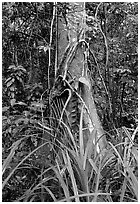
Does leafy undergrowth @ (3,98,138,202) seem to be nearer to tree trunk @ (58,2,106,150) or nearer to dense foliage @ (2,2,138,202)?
dense foliage @ (2,2,138,202)

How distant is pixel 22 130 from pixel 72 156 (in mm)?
420

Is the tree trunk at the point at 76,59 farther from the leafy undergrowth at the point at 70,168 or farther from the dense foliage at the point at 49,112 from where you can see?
the leafy undergrowth at the point at 70,168

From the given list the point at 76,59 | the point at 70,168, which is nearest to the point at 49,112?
the point at 76,59

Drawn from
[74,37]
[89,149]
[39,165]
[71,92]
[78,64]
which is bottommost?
[39,165]

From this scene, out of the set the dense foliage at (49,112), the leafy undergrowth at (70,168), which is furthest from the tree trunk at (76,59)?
the leafy undergrowth at (70,168)

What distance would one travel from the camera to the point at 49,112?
1.51m

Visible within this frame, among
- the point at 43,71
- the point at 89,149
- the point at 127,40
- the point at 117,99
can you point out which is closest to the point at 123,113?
the point at 117,99

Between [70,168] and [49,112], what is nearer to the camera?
[70,168]

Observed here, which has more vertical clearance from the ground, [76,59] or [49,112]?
[76,59]

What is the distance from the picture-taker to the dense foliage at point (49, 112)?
1094 mm

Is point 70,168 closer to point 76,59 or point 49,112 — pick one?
point 49,112

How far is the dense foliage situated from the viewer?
3.59 ft

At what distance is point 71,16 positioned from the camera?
61.9 inches

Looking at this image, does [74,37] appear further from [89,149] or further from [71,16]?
[89,149]
